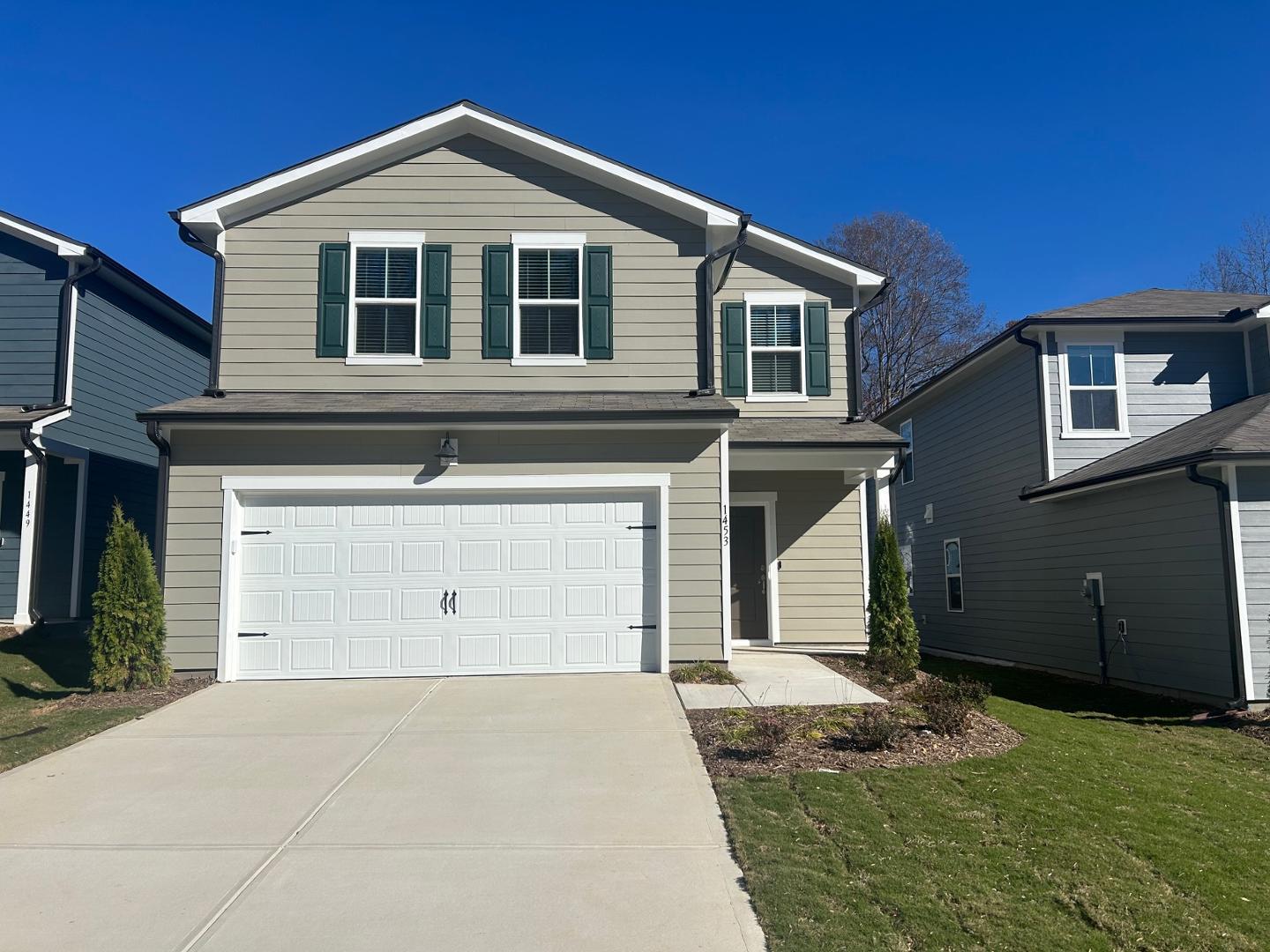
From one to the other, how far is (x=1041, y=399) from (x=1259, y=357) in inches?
126

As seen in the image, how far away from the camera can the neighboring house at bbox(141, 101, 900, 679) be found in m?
9.74

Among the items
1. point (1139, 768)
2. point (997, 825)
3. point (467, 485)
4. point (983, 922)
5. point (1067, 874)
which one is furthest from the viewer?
point (467, 485)

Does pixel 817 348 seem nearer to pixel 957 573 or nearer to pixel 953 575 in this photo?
pixel 957 573

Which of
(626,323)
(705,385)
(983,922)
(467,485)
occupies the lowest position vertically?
(983,922)

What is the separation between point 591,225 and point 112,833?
8022 millimetres

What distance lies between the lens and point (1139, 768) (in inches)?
278

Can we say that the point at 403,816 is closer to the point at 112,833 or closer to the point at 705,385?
the point at 112,833

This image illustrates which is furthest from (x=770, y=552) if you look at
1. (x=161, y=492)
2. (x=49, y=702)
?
(x=49, y=702)

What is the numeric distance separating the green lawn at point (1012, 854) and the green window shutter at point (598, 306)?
5.92 metres

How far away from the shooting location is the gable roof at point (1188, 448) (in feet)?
34.3

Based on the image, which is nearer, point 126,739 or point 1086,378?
point 126,739

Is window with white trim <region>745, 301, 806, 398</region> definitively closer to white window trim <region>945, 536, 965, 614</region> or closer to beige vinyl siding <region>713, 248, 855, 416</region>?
beige vinyl siding <region>713, 248, 855, 416</region>

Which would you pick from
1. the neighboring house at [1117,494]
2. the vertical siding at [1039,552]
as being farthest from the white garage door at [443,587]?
the vertical siding at [1039,552]

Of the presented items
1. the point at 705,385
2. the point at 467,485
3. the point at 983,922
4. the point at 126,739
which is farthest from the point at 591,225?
the point at 983,922
